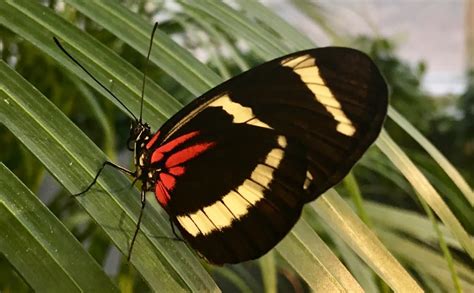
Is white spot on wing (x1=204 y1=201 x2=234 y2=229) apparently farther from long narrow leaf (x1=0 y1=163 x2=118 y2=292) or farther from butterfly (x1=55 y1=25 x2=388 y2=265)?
long narrow leaf (x1=0 y1=163 x2=118 y2=292)

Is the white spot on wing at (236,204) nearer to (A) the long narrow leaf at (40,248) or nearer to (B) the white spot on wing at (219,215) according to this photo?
(B) the white spot on wing at (219,215)

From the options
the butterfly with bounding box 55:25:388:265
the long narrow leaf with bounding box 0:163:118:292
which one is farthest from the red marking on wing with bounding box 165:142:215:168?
the long narrow leaf with bounding box 0:163:118:292

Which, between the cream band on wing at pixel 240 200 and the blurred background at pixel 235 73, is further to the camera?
the blurred background at pixel 235 73

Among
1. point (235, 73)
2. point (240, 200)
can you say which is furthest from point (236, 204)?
point (235, 73)

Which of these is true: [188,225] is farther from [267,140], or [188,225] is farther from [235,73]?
[235,73]

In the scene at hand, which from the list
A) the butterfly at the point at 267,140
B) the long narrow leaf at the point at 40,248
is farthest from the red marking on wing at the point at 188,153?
the long narrow leaf at the point at 40,248

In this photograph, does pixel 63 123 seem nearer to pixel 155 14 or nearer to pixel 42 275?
pixel 42 275

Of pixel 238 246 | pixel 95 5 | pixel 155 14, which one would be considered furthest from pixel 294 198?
pixel 155 14
